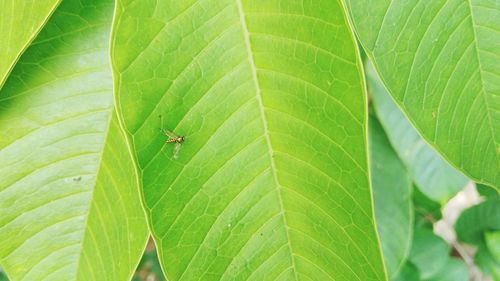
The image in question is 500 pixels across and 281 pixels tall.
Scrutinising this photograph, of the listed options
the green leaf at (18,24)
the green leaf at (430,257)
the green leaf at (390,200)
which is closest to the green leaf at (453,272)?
the green leaf at (430,257)

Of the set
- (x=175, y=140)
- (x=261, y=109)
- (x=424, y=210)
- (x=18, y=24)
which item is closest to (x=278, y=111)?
(x=261, y=109)

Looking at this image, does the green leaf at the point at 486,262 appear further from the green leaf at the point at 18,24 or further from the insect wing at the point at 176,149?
the green leaf at the point at 18,24

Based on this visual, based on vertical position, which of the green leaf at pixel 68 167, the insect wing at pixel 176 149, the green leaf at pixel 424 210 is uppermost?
the green leaf at pixel 424 210

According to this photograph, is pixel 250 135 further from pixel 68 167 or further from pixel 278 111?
pixel 68 167

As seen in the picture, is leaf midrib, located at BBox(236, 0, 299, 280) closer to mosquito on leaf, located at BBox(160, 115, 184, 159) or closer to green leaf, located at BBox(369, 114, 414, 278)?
mosquito on leaf, located at BBox(160, 115, 184, 159)

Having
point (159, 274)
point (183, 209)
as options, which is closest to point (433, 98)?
point (183, 209)

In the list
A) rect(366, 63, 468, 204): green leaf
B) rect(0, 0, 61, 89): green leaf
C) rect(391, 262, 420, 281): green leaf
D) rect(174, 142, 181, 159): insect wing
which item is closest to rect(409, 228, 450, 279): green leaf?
rect(391, 262, 420, 281): green leaf

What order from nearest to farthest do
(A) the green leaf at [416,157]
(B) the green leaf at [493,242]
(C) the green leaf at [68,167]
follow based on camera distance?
(C) the green leaf at [68,167] < (A) the green leaf at [416,157] < (B) the green leaf at [493,242]
